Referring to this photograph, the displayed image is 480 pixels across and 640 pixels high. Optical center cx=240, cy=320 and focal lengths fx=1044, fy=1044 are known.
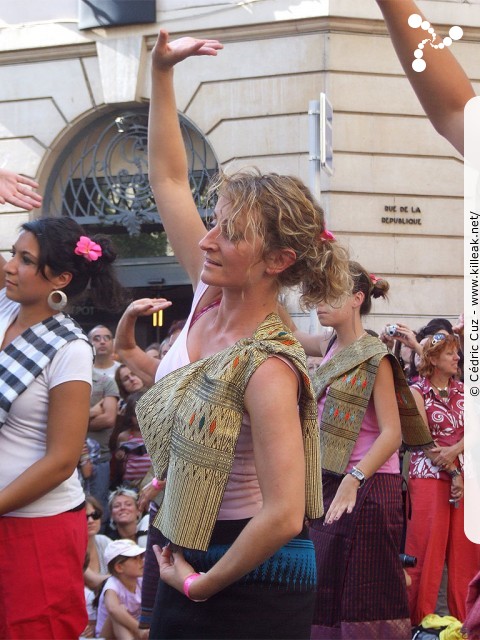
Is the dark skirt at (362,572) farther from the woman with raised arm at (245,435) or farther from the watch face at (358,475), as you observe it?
the woman with raised arm at (245,435)

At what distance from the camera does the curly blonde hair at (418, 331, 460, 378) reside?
7863mm

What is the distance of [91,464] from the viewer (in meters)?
8.58

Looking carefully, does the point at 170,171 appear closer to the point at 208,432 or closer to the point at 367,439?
the point at 208,432

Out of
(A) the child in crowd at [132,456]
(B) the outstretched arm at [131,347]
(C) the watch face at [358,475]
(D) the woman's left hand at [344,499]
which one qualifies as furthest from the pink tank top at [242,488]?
(A) the child in crowd at [132,456]

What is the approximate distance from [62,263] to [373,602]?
7.92 feet

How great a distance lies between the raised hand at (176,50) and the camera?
312cm

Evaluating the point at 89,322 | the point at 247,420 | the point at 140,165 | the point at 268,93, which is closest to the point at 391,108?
the point at 268,93

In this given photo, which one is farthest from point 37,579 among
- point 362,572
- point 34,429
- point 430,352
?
point 430,352

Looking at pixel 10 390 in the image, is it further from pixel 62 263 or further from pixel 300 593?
pixel 300 593

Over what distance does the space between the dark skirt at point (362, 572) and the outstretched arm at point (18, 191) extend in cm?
225

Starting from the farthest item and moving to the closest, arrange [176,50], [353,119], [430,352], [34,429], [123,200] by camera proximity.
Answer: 1. [123,200]
2. [353,119]
3. [430,352]
4. [34,429]
5. [176,50]

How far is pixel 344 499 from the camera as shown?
16.1 feet

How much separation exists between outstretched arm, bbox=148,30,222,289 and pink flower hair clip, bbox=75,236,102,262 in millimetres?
788

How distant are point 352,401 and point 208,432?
9.04ft
